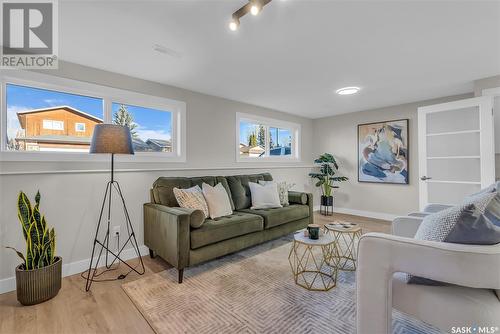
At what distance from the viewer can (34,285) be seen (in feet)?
6.06

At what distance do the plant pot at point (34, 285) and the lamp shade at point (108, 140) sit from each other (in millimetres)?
1095

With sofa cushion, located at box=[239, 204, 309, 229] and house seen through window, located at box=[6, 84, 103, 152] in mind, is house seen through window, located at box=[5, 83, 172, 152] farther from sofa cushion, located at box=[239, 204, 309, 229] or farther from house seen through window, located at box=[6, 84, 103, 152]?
sofa cushion, located at box=[239, 204, 309, 229]

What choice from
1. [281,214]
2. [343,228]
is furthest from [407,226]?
[281,214]

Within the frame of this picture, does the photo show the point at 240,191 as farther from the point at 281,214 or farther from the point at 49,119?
the point at 49,119

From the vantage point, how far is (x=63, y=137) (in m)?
2.46

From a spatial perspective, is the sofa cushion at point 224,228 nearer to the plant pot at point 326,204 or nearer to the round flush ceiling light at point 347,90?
the round flush ceiling light at point 347,90

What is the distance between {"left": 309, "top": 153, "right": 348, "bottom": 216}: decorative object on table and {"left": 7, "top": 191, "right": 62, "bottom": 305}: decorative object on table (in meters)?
4.56

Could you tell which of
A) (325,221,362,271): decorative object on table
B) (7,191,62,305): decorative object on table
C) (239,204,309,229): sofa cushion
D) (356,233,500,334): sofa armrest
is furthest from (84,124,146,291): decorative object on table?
(356,233,500,334): sofa armrest

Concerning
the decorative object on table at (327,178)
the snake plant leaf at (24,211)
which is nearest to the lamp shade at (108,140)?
the snake plant leaf at (24,211)

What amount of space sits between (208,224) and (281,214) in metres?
1.14

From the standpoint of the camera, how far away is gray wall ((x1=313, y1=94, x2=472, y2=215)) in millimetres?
4219

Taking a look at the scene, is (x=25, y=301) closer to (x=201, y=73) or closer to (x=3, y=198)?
(x=3, y=198)

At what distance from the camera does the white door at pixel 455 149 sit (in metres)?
2.89

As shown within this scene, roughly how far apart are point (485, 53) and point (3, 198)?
194 inches
